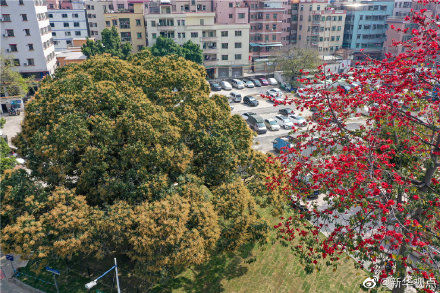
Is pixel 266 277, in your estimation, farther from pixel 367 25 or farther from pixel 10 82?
pixel 367 25

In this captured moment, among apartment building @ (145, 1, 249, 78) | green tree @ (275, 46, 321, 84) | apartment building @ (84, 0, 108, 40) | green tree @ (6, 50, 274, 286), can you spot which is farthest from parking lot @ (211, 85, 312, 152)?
apartment building @ (84, 0, 108, 40)

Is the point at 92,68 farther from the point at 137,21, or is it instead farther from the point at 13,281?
the point at 137,21

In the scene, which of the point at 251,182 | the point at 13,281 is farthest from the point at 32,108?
the point at 251,182

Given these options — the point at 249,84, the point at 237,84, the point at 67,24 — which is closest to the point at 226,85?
the point at 237,84

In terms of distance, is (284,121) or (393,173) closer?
(393,173)

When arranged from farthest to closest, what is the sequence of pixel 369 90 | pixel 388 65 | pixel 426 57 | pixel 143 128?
pixel 143 128
pixel 369 90
pixel 388 65
pixel 426 57

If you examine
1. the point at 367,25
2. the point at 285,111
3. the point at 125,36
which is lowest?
the point at 285,111
